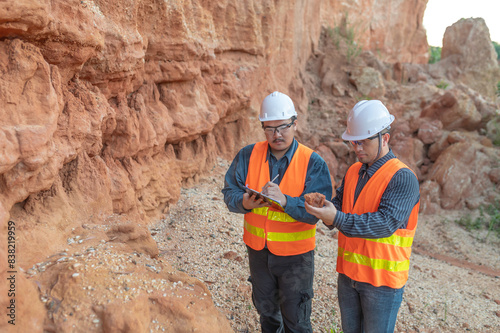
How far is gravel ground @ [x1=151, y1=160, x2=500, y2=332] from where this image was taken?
4101mm

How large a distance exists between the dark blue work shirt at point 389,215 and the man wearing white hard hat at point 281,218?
15.5 inches

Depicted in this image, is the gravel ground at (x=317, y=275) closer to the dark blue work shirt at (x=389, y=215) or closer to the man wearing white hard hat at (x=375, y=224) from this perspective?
the man wearing white hard hat at (x=375, y=224)

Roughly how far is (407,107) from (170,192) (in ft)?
28.6

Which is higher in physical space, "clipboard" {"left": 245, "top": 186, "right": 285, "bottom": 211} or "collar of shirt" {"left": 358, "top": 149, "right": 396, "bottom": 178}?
"collar of shirt" {"left": 358, "top": 149, "right": 396, "bottom": 178}

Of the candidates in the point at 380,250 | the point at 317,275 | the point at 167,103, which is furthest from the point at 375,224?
the point at 167,103

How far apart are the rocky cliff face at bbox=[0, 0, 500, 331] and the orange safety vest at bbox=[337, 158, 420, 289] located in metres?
1.12

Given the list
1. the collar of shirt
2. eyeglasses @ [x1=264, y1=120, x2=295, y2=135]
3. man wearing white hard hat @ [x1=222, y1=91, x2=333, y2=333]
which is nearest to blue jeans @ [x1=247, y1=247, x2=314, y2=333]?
man wearing white hard hat @ [x1=222, y1=91, x2=333, y2=333]

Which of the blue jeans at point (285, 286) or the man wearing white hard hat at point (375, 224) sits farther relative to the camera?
the blue jeans at point (285, 286)

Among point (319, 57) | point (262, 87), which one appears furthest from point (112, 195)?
point (319, 57)

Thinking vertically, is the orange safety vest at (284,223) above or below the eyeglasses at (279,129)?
below

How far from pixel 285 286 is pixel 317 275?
2.09 m

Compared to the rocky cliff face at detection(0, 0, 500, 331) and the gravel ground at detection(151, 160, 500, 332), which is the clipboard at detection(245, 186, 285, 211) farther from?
the gravel ground at detection(151, 160, 500, 332)

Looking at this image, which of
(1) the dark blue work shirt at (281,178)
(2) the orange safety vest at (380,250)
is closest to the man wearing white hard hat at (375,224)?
(2) the orange safety vest at (380,250)

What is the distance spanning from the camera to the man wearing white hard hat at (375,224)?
2.43m
